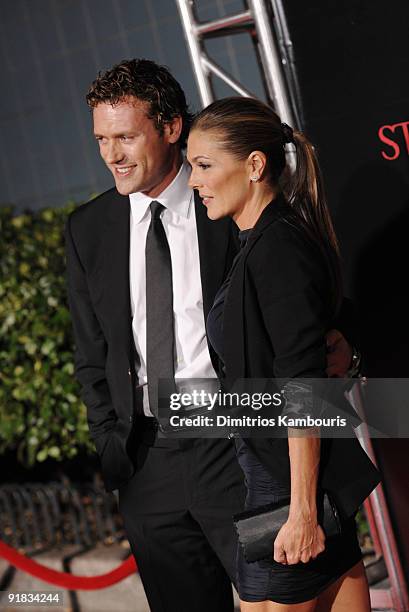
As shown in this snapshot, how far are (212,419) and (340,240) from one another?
895 millimetres

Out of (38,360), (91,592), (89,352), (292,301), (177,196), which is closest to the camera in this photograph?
(292,301)

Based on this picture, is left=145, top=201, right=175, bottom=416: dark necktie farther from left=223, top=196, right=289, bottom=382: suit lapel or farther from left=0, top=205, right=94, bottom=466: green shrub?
left=0, top=205, right=94, bottom=466: green shrub

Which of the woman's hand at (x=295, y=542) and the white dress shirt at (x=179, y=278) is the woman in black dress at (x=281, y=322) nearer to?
the woman's hand at (x=295, y=542)

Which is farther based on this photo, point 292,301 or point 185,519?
point 185,519

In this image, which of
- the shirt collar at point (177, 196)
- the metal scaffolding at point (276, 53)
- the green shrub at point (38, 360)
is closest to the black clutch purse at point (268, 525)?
the shirt collar at point (177, 196)

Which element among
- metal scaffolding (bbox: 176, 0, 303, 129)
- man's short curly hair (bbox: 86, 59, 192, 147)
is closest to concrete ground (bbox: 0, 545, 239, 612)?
metal scaffolding (bbox: 176, 0, 303, 129)

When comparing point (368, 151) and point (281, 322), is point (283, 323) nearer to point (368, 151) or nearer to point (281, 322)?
point (281, 322)

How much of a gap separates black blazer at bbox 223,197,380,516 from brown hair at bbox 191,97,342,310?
0.24ft

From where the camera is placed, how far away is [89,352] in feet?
9.71

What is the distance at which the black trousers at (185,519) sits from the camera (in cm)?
267

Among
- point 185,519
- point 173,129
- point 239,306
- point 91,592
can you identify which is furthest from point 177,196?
point 91,592

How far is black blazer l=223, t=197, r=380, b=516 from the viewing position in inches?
85.0

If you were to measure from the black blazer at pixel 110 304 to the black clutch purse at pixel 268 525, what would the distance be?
0.52 meters

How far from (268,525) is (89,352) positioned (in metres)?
0.99
